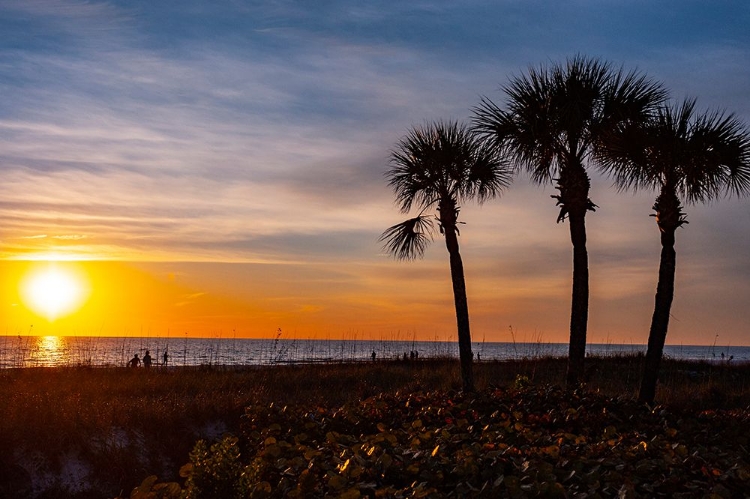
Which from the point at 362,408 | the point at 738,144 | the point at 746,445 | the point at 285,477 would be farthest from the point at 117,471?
the point at 738,144

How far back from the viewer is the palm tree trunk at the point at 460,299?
18.9 m

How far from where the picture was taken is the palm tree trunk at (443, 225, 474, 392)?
62.1 ft

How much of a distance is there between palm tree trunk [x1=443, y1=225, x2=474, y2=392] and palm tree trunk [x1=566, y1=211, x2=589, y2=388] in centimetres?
275

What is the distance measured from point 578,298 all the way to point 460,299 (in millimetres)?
3328

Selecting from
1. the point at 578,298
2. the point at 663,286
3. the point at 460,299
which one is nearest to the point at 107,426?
the point at 460,299

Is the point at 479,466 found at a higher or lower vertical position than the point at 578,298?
lower

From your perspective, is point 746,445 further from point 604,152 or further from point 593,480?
point 604,152

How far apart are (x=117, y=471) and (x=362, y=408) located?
167 inches

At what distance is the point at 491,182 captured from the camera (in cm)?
2044

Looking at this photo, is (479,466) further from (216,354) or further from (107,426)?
(216,354)

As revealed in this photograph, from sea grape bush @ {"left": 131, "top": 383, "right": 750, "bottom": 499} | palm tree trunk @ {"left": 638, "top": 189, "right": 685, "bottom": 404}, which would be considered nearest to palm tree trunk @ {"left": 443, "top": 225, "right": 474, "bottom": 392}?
palm tree trunk @ {"left": 638, "top": 189, "right": 685, "bottom": 404}

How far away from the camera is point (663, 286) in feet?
53.0

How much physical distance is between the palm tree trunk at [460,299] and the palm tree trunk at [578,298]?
2.75 meters

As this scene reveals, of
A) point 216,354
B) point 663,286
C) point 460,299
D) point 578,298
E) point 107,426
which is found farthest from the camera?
point 216,354
